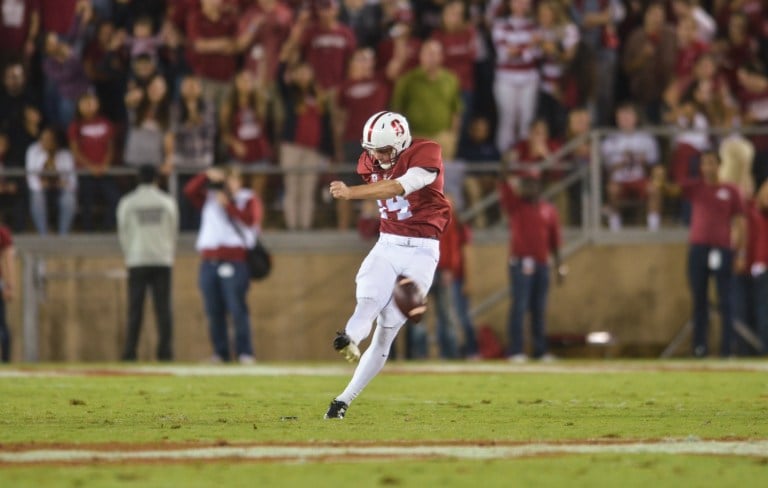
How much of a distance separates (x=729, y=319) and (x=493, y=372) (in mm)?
3646

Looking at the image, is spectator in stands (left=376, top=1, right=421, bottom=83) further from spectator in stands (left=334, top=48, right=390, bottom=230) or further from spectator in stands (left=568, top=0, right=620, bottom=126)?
spectator in stands (left=568, top=0, right=620, bottom=126)

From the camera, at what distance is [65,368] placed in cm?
1573

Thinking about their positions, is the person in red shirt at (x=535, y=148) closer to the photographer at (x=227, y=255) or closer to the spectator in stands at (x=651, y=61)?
the spectator in stands at (x=651, y=61)

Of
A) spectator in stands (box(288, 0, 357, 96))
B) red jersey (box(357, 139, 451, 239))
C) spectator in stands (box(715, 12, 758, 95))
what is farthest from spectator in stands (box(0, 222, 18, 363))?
spectator in stands (box(715, 12, 758, 95))

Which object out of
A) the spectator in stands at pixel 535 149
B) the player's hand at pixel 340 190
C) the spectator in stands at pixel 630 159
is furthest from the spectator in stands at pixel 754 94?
the player's hand at pixel 340 190

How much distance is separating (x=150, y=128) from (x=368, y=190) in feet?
29.7

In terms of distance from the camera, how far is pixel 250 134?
57.6ft

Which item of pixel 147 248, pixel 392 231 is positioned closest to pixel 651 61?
pixel 147 248

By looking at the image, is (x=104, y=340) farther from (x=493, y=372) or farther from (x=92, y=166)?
(x=493, y=372)

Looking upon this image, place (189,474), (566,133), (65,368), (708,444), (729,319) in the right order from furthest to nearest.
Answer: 1. (566,133)
2. (729,319)
3. (65,368)
4. (708,444)
5. (189,474)

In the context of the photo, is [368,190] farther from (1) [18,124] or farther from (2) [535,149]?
(1) [18,124]

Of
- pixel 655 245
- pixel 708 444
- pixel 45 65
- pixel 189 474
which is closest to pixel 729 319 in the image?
pixel 655 245

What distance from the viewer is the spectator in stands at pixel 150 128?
17.1 metres

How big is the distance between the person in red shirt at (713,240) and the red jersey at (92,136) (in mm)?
6499
